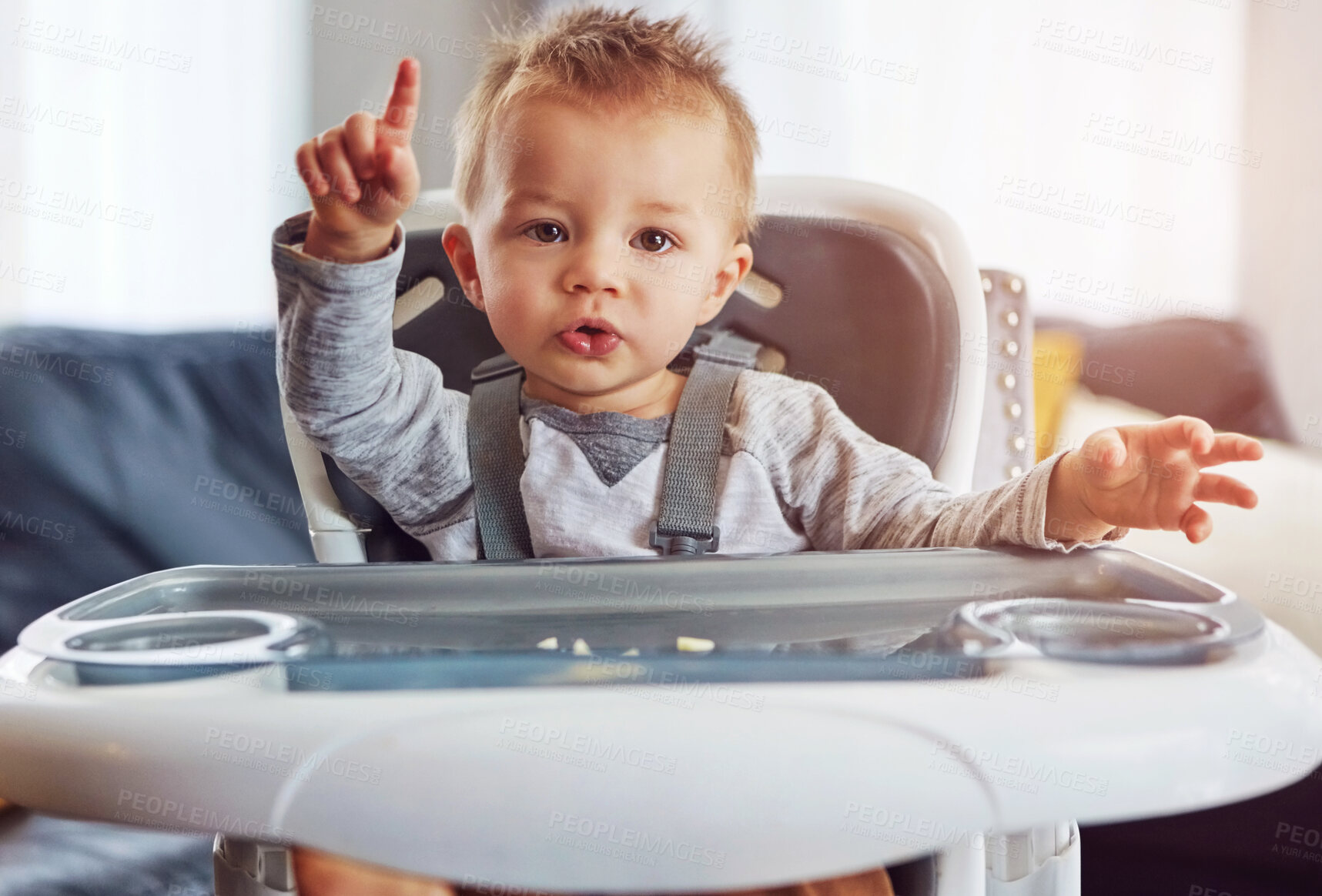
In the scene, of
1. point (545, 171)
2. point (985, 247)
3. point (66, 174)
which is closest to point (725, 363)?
point (545, 171)

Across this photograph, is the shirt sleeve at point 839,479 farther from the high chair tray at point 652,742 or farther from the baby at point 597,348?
the high chair tray at point 652,742

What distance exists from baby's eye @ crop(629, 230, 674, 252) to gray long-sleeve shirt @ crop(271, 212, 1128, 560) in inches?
4.2

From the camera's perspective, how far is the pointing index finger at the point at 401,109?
1.51ft

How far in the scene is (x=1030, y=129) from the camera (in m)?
1.27

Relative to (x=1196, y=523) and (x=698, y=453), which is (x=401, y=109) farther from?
(x=1196, y=523)

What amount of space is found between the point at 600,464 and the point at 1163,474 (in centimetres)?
33

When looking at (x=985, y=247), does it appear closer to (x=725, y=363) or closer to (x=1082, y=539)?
(x=725, y=363)
